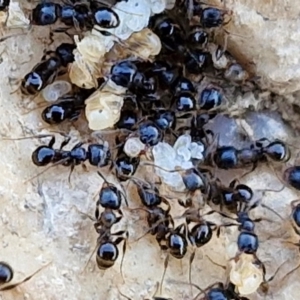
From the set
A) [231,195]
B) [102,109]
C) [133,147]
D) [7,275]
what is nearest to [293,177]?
[231,195]

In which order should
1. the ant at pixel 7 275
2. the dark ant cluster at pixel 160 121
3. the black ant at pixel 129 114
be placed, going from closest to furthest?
1. the ant at pixel 7 275
2. the dark ant cluster at pixel 160 121
3. the black ant at pixel 129 114

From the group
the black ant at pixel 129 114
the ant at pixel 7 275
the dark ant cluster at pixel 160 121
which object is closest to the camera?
the ant at pixel 7 275

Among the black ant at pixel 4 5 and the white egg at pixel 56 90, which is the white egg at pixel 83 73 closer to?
the white egg at pixel 56 90

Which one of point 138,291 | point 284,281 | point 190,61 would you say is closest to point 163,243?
point 138,291

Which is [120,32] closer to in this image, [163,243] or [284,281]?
[163,243]

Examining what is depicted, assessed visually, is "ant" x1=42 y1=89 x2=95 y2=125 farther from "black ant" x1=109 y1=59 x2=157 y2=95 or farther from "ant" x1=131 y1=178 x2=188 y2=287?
"ant" x1=131 y1=178 x2=188 y2=287

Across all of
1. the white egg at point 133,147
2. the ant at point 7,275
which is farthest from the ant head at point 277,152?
the ant at point 7,275

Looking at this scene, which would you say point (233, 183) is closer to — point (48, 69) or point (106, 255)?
point (106, 255)
